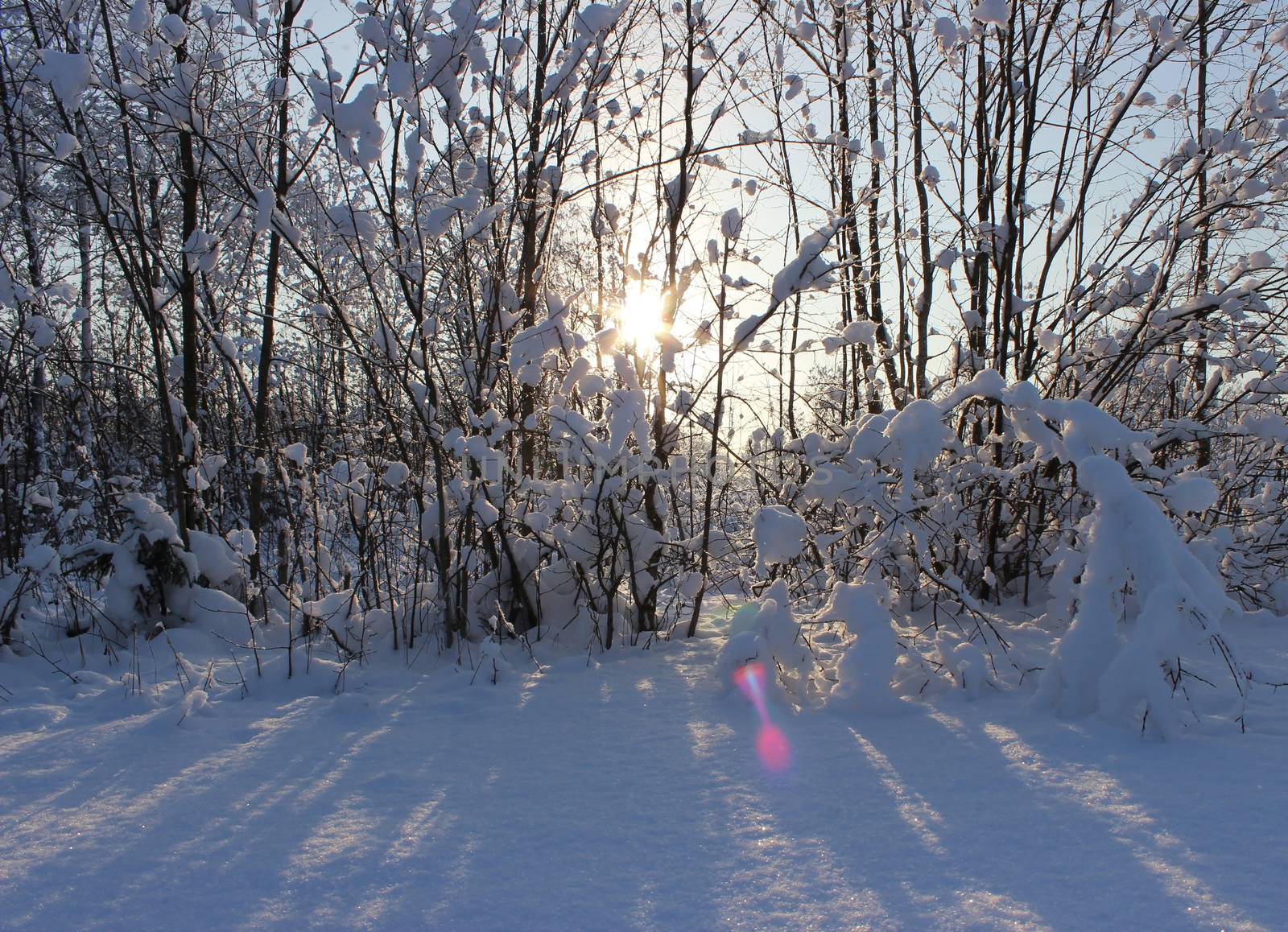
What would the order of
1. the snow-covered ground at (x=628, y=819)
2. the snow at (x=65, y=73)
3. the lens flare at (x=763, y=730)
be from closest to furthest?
the snow-covered ground at (x=628, y=819)
the lens flare at (x=763, y=730)
the snow at (x=65, y=73)

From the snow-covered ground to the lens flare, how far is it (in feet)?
0.12

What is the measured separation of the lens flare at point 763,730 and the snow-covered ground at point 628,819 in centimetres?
4

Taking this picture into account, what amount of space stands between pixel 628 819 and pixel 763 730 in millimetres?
623

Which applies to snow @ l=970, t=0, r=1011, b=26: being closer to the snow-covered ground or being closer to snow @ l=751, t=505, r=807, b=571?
snow @ l=751, t=505, r=807, b=571

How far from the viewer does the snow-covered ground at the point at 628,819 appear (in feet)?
4.06

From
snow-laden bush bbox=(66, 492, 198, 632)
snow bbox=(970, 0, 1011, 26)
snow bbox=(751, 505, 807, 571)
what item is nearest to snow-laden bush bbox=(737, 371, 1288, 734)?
snow bbox=(751, 505, 807, 571)

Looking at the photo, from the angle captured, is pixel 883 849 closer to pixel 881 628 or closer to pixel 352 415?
pixel 881 628

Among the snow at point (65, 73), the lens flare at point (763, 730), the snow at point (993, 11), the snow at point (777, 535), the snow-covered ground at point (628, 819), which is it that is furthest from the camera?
the snow at point (993, 11)

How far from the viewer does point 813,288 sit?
2785mm

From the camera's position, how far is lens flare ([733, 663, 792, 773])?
6.07 feet

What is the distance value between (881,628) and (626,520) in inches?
46.5

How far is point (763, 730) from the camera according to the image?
2.09 meters

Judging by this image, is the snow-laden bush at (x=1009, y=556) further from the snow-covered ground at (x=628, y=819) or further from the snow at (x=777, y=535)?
the snow-covered ground at (x=628, y=819)

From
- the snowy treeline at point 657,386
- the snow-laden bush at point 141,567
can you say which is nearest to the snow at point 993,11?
the snowy treeline at point 657,386
